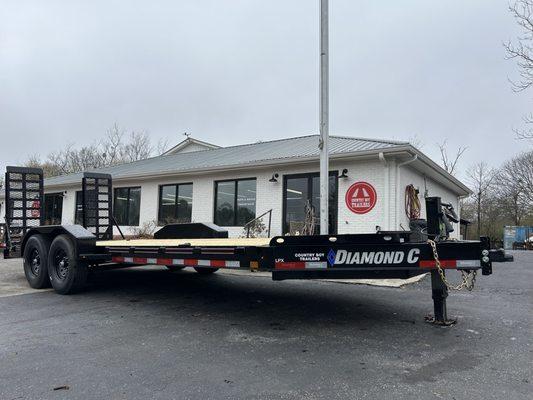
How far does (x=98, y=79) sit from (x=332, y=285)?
78.3ft

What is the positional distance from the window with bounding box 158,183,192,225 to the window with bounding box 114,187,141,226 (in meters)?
1.53

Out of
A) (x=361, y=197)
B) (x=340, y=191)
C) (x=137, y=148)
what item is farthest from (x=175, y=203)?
(x=137, y=148)

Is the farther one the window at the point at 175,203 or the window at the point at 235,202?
the window at the point at 175,203

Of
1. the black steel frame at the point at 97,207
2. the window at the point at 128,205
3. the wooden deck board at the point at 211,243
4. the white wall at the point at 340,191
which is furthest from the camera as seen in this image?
the window at the point at 128,205

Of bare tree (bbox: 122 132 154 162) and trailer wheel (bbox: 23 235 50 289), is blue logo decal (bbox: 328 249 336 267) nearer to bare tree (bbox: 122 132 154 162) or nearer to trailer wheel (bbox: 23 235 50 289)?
trailer wheel (bbox: 23 235 50 289)

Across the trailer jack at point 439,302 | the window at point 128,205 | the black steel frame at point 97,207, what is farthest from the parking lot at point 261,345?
the window at point 128,205

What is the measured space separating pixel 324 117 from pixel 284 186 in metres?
4.90

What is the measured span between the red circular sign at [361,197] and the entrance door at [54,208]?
52.1 feet

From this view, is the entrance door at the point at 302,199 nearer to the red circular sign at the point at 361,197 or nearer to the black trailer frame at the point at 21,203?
the red circular sign at the point at 361,197

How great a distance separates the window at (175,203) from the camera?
16.2 meters

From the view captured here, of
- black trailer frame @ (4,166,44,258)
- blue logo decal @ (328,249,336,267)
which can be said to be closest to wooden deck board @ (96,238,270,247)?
blue logo decal @ (328,249,336,267)

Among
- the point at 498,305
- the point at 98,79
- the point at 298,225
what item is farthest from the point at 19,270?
the point at 98,79

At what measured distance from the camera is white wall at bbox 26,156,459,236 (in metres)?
11.5

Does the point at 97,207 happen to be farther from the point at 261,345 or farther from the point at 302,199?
the point at 261,345
